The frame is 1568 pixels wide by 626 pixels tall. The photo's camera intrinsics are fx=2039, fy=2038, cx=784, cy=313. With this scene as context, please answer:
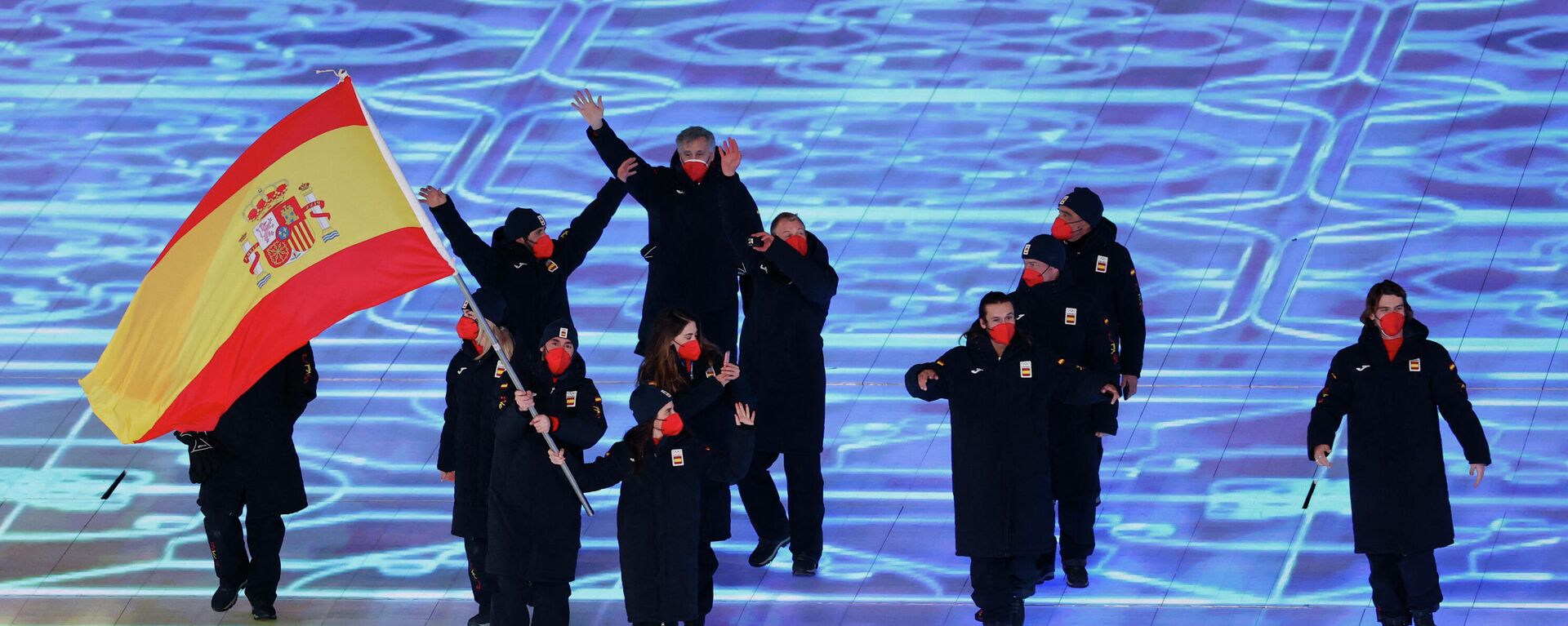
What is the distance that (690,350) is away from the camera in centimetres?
636

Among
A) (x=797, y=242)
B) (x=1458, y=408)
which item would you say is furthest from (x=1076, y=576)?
(x=797, y=242)

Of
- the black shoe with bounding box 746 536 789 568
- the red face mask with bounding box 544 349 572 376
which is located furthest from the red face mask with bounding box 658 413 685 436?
the black shoe with bounding box 746 536 789 568

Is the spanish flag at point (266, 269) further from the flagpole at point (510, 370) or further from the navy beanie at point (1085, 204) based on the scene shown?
the navy beanie at point (1085, 204)

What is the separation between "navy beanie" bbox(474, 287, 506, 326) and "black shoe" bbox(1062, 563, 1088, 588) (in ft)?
6.79

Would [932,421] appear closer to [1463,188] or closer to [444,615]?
[444,615]

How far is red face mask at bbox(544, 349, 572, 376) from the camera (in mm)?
6277

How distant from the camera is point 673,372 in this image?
Result: 250 inches

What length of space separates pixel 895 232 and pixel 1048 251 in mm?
3121

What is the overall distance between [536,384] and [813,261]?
1060 millimetres

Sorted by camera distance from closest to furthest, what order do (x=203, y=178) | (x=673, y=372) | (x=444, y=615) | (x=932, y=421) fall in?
(x=673, y=372) < (x=444, y=615) < (x=932, y=421) < (x=203, y=178)

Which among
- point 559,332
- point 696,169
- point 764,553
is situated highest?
point 696,169

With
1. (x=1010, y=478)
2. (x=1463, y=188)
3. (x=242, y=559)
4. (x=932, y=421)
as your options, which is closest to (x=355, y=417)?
(x=242, y=559)

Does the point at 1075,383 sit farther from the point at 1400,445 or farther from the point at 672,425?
the point at 672,425

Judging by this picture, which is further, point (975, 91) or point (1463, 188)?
point (975, 91)
